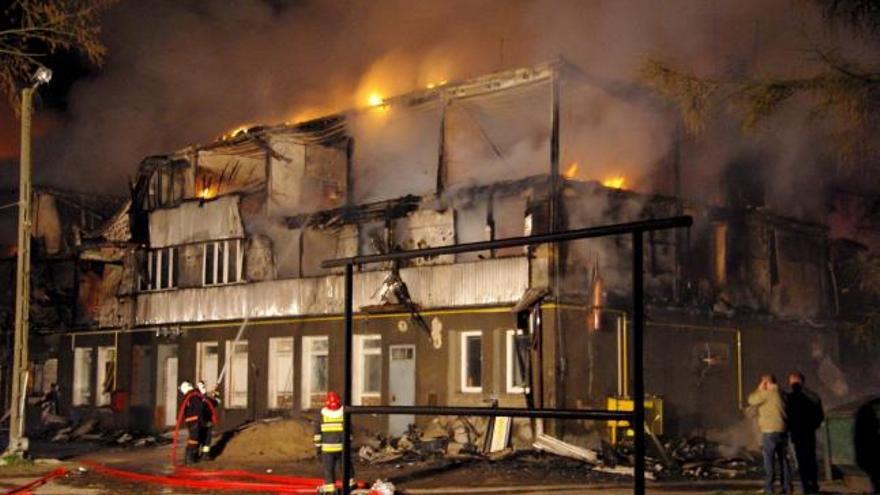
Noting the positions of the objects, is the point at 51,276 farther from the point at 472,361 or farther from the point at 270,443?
the point at 472,361

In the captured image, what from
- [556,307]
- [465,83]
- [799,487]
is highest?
[465,83]

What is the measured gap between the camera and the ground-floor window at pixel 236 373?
2655cm

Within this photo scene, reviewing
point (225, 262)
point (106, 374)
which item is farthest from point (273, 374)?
point (106, 374)

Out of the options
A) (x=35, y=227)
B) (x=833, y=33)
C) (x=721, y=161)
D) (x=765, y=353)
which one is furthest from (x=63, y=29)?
(x=35, y=227)

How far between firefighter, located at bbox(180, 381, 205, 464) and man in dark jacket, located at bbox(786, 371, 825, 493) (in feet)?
35.9

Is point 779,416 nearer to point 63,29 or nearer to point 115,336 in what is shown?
point 63,29

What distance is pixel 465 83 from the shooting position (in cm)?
2258

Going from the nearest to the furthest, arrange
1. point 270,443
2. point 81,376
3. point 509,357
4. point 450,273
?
point 270,443 → point 509,357 → point 450,273 → point 81,376

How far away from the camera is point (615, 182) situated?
2238 cm

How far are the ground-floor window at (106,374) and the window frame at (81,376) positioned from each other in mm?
482

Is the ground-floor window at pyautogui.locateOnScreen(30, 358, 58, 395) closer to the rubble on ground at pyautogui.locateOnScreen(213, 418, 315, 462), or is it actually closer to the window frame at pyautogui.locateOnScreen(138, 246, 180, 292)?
the window frame at pyautogui.locateOnScreen(138, 246, 180, 292)

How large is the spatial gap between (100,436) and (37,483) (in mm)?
13334

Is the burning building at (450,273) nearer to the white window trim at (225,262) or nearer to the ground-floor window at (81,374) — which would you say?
the white window trim at (225,262)

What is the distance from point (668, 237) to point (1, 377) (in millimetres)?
24570
